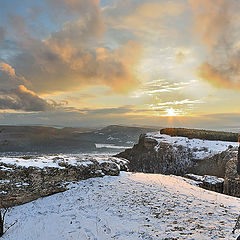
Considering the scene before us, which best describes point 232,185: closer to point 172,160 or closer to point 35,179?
point 35,179

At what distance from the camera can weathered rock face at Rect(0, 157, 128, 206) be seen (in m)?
10.7

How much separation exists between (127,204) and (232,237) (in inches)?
194

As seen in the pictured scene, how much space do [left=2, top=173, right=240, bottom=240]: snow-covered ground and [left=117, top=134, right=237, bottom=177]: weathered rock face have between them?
71.7ft

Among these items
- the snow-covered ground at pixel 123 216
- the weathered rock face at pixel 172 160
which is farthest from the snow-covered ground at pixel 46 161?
the weathered rock face at pixel 172 160

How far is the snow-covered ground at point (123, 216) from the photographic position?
574cm

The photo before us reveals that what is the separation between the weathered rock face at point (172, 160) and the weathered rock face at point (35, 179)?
23221 millimetres

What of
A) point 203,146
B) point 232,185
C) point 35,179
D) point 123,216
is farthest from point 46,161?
point 203,146

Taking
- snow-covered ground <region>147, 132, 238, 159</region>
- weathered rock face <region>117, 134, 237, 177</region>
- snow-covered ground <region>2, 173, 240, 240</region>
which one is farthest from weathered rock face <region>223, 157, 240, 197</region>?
snow-covered ground <region>147, 132, 238, 159</region>

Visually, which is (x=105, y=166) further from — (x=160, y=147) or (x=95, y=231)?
(x=160, y=147)

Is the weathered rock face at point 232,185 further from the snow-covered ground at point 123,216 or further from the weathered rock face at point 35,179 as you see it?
the weathered rock face at point 35,179

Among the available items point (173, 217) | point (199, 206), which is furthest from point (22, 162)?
point (199, 206)

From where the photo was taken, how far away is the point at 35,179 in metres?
11.7

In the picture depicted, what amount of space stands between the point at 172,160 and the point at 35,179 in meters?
32.2

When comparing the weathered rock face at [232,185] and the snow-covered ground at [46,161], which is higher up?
the snow-covered ground at [46,161]
